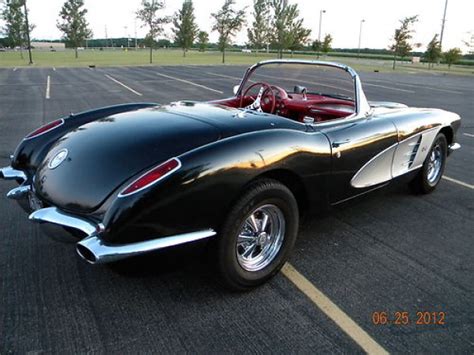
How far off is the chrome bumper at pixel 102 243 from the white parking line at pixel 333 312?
822mm

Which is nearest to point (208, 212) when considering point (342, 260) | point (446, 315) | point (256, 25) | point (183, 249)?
point (183, 249)

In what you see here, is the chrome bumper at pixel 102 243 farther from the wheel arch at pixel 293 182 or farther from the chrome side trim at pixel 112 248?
the wheel arch at pixel 293 182

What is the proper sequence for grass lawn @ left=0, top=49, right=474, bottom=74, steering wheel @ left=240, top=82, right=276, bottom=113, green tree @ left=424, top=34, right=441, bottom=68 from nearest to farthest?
1. steering wheel @ left=240, top=82, right=276, bottom=113
2. grass lawn @ left=0, top=49, right=474, bottom=74
3. green tree @ left=424, top=34, right=441, bottom=68

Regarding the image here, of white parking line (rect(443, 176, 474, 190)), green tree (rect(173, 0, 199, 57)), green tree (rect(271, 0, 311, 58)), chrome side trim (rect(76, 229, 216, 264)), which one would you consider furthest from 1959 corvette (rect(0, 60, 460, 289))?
green tree (rect(173, 0, 199, 57))

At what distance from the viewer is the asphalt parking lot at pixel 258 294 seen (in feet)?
7.26

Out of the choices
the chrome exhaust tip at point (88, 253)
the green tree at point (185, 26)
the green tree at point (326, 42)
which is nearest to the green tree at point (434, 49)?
the green tree at point (326, 42)

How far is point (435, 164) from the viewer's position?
15.2 feet

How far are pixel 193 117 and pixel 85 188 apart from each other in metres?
0.91

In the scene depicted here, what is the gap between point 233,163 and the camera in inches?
93.7

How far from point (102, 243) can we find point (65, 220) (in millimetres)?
385

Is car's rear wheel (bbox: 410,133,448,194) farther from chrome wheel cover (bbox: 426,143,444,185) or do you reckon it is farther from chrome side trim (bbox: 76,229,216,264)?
chrome side trim (bbox: 76,229,216,264)

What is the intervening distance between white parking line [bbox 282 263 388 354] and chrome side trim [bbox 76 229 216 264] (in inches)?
38.9

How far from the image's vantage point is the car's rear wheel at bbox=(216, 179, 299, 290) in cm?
241

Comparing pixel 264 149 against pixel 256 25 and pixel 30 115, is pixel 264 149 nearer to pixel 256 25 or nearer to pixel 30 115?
pixel 30 115
